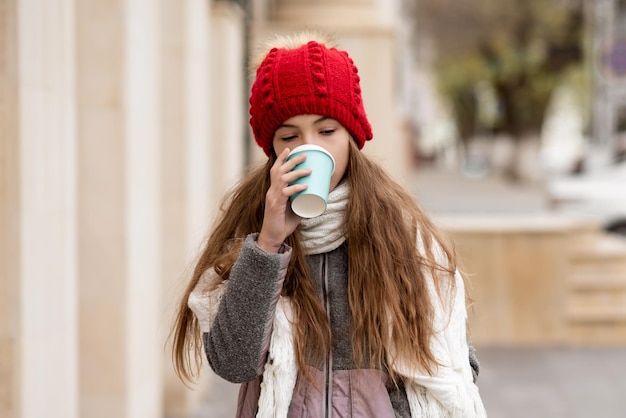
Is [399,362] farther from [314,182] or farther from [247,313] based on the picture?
[314,182]

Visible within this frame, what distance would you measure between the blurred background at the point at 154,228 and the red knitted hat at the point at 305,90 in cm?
46

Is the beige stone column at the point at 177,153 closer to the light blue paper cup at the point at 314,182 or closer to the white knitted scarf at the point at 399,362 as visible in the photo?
the white knitted scarf at the point at 399,362

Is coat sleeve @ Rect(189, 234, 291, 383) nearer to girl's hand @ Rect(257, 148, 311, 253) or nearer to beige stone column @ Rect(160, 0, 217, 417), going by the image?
girl's hand @ Rect(257, 148, 311, 253)

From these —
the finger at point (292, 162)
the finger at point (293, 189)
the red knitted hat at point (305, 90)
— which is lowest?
the finger at point (293, 189)

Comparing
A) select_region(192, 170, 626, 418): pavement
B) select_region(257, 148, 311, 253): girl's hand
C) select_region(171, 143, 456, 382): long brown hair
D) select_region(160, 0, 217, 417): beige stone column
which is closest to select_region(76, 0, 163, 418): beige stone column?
select_region(160, 0, 217, 417): beige stone column

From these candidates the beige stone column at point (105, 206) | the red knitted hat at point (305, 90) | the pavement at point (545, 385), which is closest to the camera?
the red knitted hat at point (305, 90)

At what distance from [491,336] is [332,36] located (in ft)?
24.0

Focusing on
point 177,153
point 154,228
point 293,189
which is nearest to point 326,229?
point 293,189

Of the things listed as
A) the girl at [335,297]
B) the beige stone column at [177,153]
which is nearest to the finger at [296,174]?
the girl at [335,297]

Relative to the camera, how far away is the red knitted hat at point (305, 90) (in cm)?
233

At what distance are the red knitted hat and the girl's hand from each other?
152mm

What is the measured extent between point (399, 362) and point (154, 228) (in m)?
3.50

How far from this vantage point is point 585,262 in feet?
32.1

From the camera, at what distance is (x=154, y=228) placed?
568 centimetres
